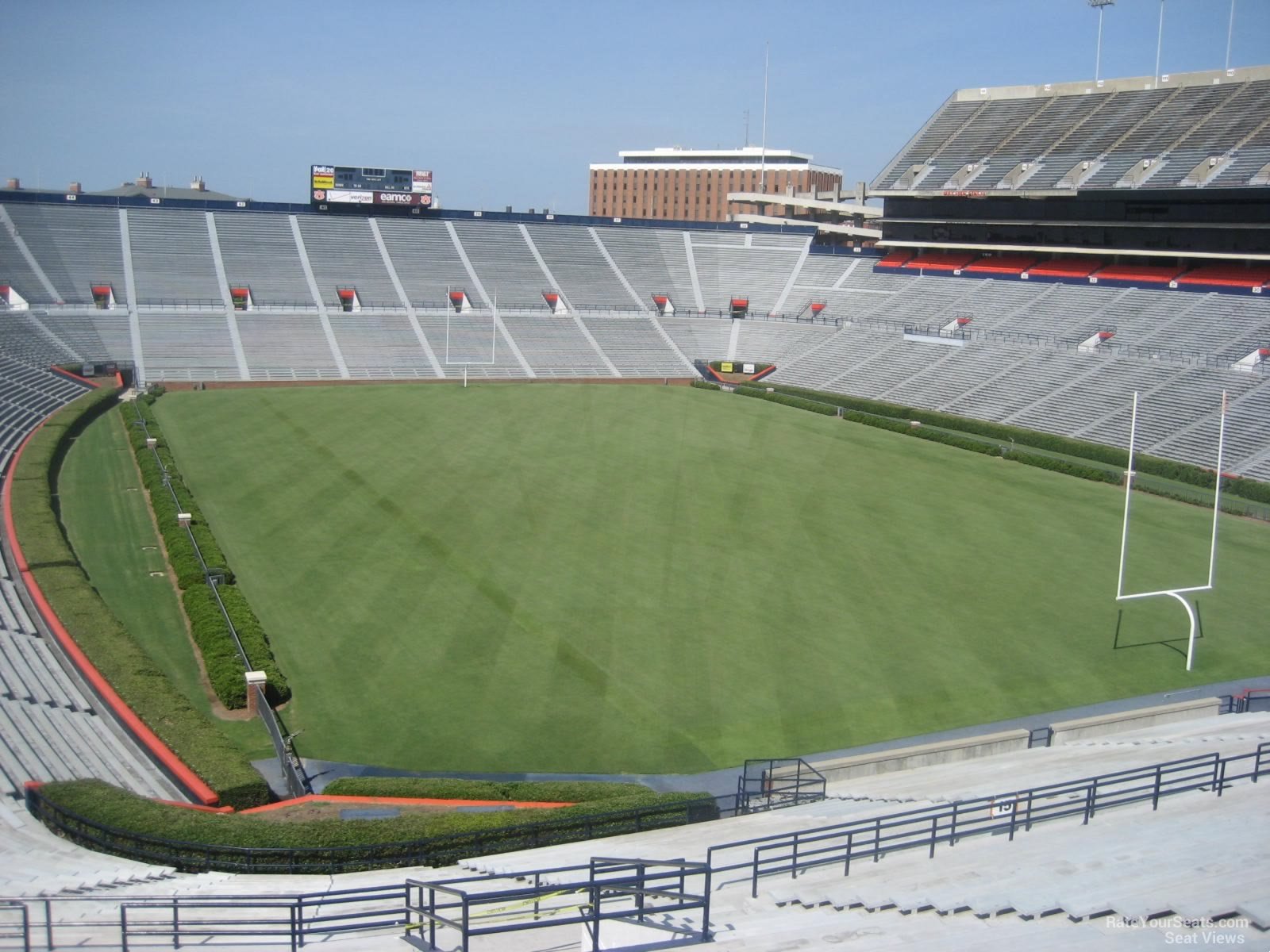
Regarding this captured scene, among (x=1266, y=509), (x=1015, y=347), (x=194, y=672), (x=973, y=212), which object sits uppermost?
(x=973, y=212)

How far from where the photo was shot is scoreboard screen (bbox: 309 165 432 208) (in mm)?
74000

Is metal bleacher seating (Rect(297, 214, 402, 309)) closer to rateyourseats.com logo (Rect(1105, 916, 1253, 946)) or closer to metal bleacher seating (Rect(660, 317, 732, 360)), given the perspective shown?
metal bleacher seating (Rect(660, 317, 732, 360))

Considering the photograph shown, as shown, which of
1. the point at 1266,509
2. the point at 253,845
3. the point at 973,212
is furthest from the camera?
the point at 973,212

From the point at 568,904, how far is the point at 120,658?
11366 mm

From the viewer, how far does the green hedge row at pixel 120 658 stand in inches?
627

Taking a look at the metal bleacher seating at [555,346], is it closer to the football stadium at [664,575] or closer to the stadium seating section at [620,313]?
the stadium seating section at [620,313]

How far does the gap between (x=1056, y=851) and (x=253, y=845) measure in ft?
29.6

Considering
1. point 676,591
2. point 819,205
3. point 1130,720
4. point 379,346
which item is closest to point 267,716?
point 676,591

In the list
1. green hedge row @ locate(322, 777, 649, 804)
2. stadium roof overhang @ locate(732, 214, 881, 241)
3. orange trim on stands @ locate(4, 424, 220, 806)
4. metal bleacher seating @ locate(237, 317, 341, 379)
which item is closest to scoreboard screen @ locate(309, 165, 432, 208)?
metal bleacher seating @ locate(237, 317, 341, 379)

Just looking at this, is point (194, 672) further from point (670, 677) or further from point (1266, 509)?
point (1266, 509)

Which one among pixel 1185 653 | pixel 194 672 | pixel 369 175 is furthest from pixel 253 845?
pixel 369 175

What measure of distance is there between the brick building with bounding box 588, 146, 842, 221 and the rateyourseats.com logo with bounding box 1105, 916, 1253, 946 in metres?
Answer: 133

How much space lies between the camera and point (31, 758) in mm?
15227

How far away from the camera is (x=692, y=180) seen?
14538cm
